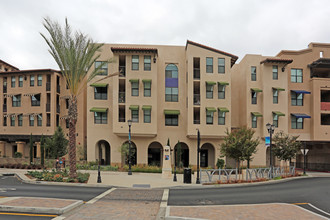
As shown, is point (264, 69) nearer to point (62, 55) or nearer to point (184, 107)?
point (184, 107)

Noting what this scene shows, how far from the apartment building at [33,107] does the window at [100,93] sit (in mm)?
4301

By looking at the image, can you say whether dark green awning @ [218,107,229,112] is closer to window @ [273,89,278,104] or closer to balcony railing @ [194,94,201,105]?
balcony railing @ [194,94,201,105]

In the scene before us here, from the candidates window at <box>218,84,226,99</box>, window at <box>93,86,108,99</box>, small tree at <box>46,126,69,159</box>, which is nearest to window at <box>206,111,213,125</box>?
window at <box>218,84,226,99</box>

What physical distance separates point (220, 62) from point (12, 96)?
98.1 ft

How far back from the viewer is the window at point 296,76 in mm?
30859

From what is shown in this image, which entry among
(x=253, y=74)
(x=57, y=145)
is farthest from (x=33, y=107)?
(x=253, y=74)

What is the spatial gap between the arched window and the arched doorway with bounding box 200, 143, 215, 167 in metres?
7.98

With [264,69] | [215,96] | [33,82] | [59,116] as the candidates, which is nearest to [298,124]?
[264,69]

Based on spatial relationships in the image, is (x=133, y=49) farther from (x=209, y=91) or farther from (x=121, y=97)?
(x=209, y=91)

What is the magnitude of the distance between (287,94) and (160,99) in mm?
16056

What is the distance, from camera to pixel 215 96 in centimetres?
2878

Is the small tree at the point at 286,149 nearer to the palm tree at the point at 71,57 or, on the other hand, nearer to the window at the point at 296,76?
the window at the point at 296,76

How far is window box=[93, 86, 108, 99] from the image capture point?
29703 mm

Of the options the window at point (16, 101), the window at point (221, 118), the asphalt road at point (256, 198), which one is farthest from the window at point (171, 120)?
the window at point (16, 101)
